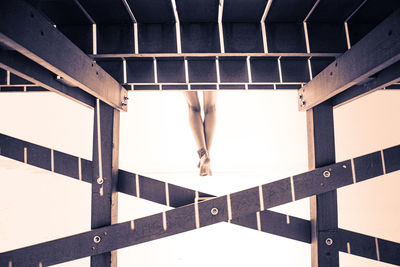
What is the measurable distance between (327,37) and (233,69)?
1.03 ft

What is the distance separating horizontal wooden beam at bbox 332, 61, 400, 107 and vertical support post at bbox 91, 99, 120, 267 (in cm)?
80

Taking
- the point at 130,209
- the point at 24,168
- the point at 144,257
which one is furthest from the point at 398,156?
the point at 24,168

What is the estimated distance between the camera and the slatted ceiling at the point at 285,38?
77 centimetres

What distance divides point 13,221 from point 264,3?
1862mm

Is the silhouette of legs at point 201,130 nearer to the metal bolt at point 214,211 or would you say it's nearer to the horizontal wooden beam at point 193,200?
the horizontal wooden beam at point 193,200

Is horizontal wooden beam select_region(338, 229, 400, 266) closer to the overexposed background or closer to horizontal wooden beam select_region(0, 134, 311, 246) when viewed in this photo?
horizontal wooden beam select_region(0, 134, 311, 246)

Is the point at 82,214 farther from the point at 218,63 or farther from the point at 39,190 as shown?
the point at 218,63

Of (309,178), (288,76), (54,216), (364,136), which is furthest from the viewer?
(364,136)

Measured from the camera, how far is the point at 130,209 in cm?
196

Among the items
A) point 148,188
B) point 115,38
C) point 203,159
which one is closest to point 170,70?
point 115,38

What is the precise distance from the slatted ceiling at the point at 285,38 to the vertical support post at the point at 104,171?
1.92 ft

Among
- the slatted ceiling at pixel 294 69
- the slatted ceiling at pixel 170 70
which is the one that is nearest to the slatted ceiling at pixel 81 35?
the slatted ceiling at pixel 170 70

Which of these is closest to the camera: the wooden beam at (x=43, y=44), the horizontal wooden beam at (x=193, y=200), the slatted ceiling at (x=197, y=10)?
the wooden beam at (x=43, y=44)

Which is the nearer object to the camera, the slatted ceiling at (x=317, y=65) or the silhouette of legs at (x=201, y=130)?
the slatted ceiling at (x=317, y=65)
